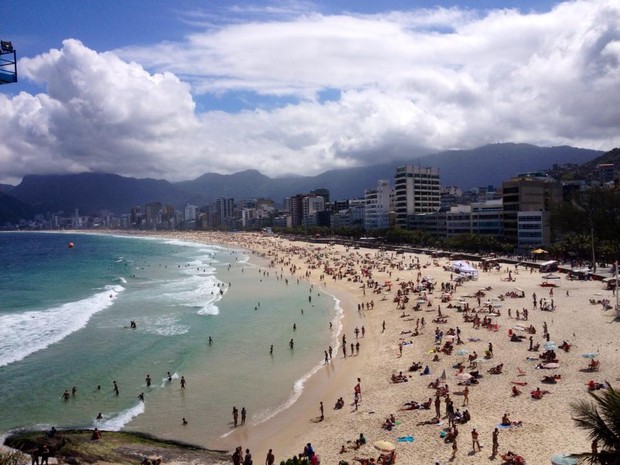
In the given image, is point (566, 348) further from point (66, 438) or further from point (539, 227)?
point (539, 227)

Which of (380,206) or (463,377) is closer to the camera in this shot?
(463,377)

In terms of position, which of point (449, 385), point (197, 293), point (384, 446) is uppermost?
point (197, 293)

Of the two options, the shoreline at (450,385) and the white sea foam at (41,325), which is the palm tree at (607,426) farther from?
the white sea foam at (41,325)

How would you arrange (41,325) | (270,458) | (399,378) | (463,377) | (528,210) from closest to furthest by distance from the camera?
(270,458), (463,377), (399,378), (41,325), (528,210)

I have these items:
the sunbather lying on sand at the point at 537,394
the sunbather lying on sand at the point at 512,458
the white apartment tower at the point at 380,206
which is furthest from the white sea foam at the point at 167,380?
the white apartment tower at the point at 380,206

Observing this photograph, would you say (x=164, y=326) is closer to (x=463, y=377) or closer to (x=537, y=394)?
(x=463, y=377)

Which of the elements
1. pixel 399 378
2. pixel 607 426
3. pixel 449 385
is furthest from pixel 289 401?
pixel 607 426
